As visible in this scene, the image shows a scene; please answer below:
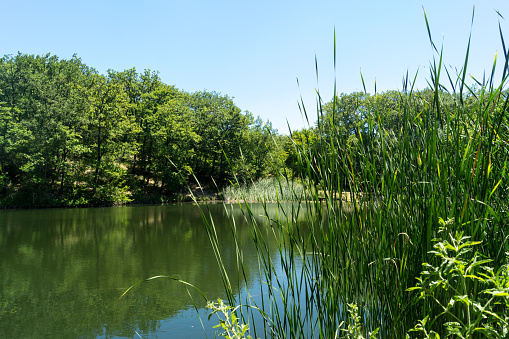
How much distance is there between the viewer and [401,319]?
1.48 m

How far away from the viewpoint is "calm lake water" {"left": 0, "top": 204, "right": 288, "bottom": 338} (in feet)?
10.9

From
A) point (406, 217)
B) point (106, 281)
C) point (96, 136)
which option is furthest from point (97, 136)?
point (406, 217)

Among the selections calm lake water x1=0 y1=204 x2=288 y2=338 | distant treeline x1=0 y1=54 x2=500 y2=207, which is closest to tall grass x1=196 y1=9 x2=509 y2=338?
calm lake water x1=0 y1=204 x2=288 y2=338

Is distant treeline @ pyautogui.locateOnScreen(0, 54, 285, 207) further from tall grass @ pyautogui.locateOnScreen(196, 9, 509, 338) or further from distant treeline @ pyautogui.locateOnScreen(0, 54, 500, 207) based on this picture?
tall grass @ pyautogui.locateOnScreen(196, 9, 509, 338)

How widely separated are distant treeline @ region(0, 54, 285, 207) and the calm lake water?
7.77 meters

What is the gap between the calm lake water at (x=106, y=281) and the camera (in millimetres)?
3314

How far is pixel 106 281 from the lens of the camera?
478cm

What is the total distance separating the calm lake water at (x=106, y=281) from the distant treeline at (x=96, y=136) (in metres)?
7.77

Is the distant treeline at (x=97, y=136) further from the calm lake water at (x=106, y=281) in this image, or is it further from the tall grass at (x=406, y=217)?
the tall grass at (x=406, y=217)

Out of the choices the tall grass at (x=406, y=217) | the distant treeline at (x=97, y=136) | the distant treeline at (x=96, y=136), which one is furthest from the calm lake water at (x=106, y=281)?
the distant treeline at (x=96, y=136)

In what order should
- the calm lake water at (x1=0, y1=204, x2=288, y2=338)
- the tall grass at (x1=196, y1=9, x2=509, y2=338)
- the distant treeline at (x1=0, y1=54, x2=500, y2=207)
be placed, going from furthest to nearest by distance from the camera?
the distant treeline at (x1=0, y1=54, x2=500, y2=207), the calm lake water at (x1=0, y1=204, x2=288, y2=338), the tall grass at (x1=196, y1=9, x2=509, y2=338)

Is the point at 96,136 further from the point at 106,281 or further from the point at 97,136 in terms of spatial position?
the point at 106,281

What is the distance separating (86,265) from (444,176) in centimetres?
583

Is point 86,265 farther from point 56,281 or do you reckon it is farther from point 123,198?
point 123,198
